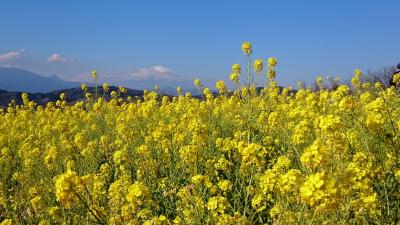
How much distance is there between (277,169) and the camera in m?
3.64

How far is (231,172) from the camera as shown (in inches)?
215

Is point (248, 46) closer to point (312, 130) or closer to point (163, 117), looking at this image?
point (312, 130)

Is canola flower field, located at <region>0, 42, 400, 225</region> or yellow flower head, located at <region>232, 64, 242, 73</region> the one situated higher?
Result: yellow flower head, located at <region>232, 64, 242, 73</region>

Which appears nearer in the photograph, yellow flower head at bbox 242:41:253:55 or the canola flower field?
the canola flower field

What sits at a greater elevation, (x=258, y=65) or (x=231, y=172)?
(x=258, y=65)

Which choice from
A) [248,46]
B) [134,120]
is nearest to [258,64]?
[248,46]

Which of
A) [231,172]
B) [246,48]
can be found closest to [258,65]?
[246,48]

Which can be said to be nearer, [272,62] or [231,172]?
[231,172]

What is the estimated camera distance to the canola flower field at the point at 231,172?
2.84 metres

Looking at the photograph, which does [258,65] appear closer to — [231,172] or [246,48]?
[246,48]

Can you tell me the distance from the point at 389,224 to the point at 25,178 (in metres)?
4.16

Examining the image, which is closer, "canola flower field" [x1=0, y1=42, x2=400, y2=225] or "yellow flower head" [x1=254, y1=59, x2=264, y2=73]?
"canola flower field" [x1=0, y1=42, x2=400, y2=225]

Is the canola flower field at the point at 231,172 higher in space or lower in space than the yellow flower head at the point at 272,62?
lower

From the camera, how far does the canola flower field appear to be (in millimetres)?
2844
